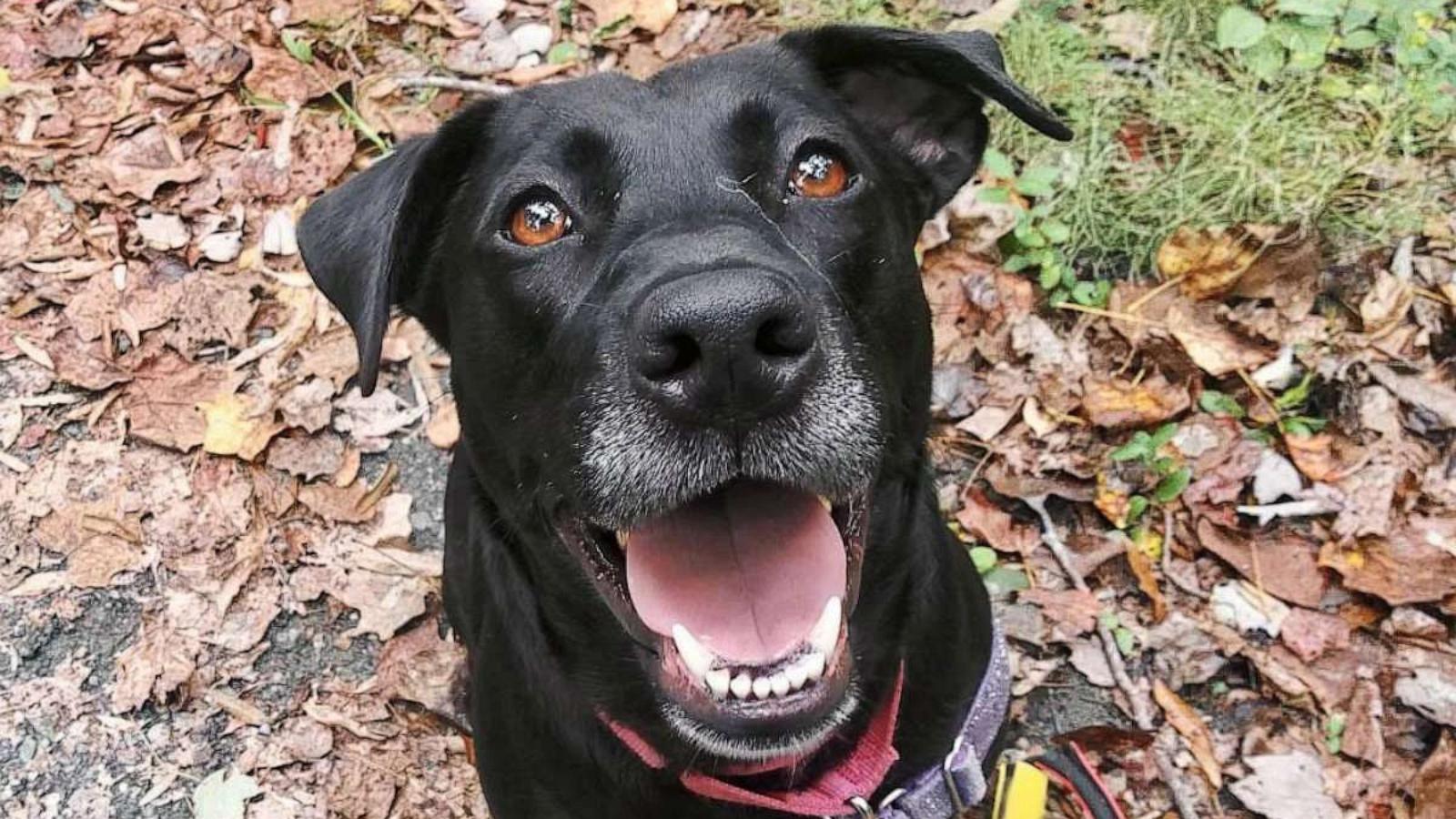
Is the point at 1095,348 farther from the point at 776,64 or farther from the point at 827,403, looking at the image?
the point at 827,403

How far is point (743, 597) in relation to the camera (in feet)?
7.27

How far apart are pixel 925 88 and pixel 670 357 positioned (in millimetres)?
1156

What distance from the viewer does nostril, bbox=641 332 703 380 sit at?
190 centimetres

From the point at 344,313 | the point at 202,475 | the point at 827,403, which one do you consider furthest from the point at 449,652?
the point at 827,403

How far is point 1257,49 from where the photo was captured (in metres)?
4.66

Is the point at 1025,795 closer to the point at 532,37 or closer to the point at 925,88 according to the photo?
the point at 925,88

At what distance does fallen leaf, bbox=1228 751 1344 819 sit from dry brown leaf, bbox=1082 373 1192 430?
1.02m

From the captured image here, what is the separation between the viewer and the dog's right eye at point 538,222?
2.39 meters

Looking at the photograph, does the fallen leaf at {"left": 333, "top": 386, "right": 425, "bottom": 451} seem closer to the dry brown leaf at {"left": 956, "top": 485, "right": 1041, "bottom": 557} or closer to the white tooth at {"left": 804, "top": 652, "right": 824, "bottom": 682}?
the dry brown leaf at {"left": 956, "top": 485, "right": 1041, "bottom": 557}

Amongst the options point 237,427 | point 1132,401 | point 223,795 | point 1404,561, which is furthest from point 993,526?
point 237,427

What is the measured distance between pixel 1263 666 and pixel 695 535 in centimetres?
193

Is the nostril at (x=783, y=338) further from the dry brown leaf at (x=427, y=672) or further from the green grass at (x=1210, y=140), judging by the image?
the green grass at (x=1210, y=140)

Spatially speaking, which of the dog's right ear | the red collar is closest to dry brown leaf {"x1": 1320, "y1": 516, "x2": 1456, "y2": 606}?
the red collar

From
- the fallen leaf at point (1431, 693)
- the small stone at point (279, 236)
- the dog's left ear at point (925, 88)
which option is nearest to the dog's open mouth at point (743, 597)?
the dog's left ear at point (925, 88)
